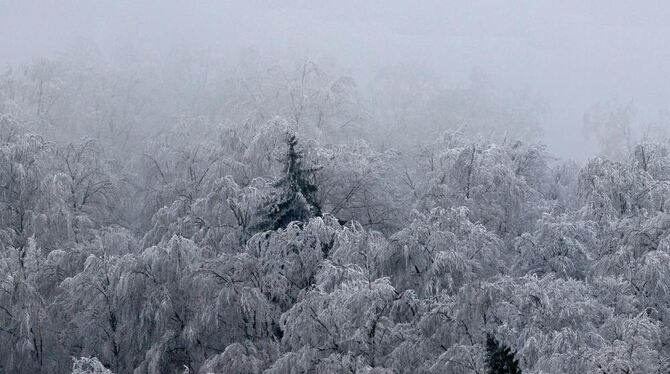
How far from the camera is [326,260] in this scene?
45.9 ft

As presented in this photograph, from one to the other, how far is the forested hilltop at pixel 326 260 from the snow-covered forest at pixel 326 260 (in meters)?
0.05

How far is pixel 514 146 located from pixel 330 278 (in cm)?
1015

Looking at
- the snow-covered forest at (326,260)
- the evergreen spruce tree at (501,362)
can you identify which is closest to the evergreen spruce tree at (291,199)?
the snow-covered forest at (326,260)

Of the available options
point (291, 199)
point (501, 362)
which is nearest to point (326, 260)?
point (291, 199)

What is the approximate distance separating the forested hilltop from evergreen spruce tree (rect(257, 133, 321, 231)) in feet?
0.16

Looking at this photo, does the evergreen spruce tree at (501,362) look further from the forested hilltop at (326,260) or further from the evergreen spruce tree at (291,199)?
the evergreen spruce tree at (291,199)

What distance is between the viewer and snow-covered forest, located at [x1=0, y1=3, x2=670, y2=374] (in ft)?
41.7

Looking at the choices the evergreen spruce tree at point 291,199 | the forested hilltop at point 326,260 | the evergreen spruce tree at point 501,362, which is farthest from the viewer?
the evergreen spruce tree at point 291,199

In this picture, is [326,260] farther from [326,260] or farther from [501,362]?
[501,362]

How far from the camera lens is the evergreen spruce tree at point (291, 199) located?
15766mm

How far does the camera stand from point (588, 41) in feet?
300

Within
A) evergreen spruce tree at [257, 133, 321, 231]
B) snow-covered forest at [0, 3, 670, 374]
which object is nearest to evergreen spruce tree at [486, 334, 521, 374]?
snow-covered forest at [0, 3, 670, 374]

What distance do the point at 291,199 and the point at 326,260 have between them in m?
2.27

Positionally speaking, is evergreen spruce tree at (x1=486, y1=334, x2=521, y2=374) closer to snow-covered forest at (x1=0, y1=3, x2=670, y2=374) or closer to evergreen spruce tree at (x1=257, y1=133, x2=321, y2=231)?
snow-covered forest at (x1=0, y1=3, x2=670, y2=374)
